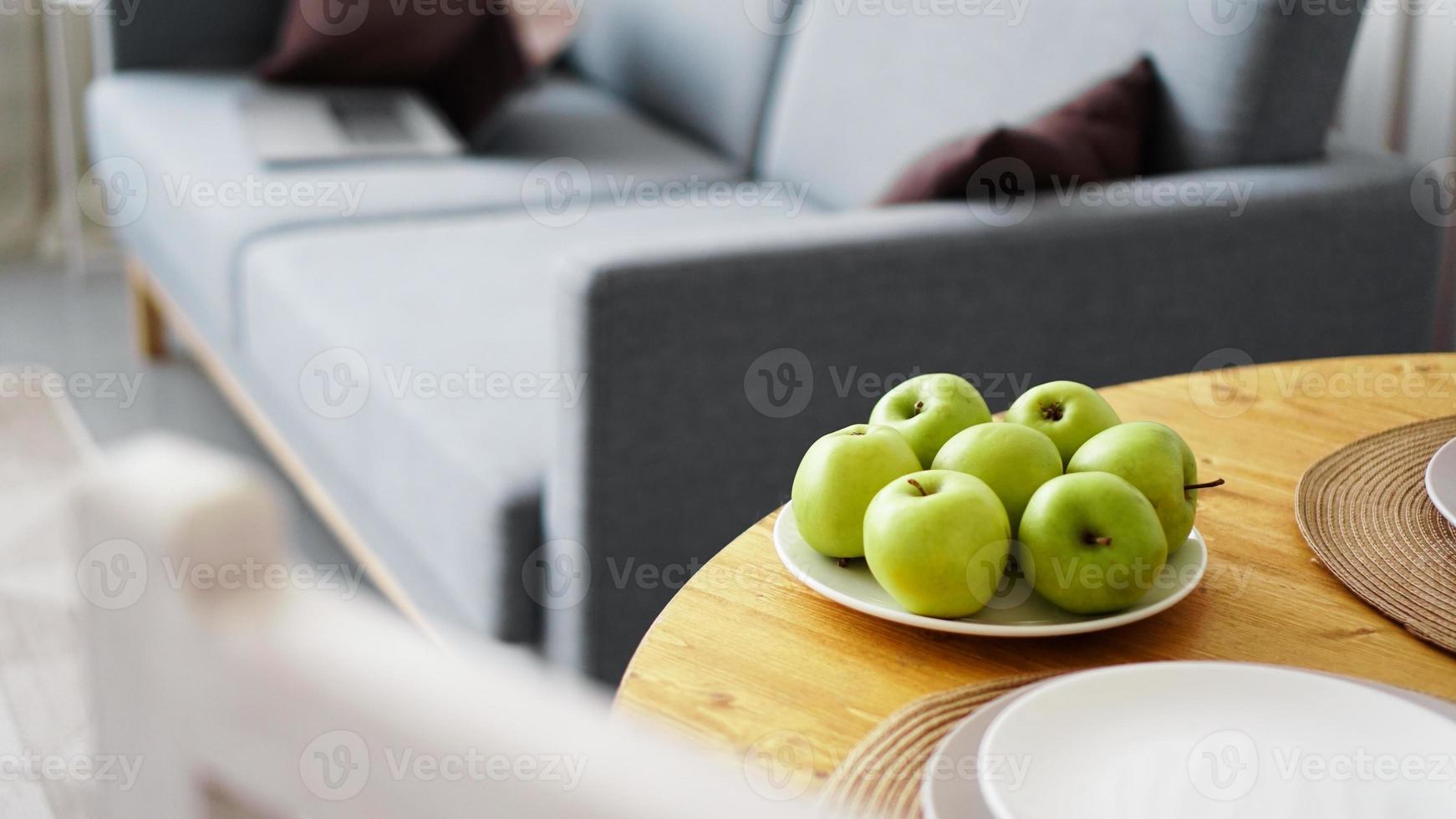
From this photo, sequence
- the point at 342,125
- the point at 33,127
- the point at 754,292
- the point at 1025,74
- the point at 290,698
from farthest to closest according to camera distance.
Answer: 1. the point at 33,127
2. the point at 342,125
3. the point at 1025,74
4. the point at 754,292
5. the point at 290,698

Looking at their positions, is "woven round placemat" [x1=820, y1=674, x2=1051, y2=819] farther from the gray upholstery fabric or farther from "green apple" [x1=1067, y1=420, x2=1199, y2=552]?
the gray upholstery fabric

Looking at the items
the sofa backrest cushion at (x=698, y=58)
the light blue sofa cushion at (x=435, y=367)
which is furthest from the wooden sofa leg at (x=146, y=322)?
the sofa backrest cushion at (x=698, y=58)

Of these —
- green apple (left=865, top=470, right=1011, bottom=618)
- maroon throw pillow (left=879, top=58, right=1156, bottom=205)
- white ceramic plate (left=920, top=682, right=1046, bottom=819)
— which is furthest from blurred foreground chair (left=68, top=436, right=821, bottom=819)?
maroon throw pillow (left=879, top=58, right=1156, bottom=205)

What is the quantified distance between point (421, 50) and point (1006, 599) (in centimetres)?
211

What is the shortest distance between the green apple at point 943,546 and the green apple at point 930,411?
0.08 m

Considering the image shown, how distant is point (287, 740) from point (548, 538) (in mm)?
1145

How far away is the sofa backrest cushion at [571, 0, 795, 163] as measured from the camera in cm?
237

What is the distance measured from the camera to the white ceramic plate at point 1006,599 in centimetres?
67

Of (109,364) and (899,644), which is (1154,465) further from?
(109,364)

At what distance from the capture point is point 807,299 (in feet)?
4.42

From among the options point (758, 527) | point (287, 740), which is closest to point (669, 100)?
point (758, 527)

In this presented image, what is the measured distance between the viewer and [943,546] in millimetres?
662

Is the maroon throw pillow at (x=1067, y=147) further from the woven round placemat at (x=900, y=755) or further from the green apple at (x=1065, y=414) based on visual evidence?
the woven round placemat at (x=900, y=755)

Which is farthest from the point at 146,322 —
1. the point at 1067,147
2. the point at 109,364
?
the point at 1067,147
